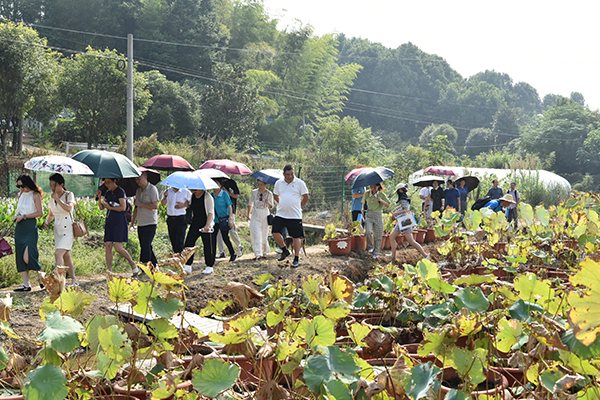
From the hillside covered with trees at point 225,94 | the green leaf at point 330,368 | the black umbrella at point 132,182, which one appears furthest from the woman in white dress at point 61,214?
the hillside covered with trees at point 225,94

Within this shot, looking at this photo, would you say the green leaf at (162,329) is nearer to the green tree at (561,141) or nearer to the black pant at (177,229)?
the black pant at (177,229)

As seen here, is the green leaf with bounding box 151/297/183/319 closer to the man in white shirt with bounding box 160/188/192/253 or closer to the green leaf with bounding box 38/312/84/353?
the green leaf with bounding box 38/312/84/353

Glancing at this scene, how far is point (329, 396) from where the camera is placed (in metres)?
1.28

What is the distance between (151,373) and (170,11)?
133 feet

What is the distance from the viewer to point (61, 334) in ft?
4.60

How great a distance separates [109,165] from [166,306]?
4759mm

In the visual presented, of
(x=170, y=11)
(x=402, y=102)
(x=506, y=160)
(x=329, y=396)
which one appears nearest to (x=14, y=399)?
(x=329, y=396)

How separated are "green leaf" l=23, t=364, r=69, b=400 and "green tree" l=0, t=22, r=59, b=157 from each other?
17.5m

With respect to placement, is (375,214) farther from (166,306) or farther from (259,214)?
(166,306)

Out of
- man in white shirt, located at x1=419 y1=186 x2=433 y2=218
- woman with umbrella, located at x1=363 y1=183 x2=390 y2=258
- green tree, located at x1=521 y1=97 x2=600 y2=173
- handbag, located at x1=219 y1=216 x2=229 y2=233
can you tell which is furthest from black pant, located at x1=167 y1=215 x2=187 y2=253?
green tree, located at x1=521 y1=97 x2=600 y2=173

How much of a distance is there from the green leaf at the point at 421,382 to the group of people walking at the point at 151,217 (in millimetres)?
4954

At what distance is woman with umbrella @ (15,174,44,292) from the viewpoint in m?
5.35

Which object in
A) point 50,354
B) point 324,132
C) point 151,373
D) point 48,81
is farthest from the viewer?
point 324,132

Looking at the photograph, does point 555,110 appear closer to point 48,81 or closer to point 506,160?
point 506,160
